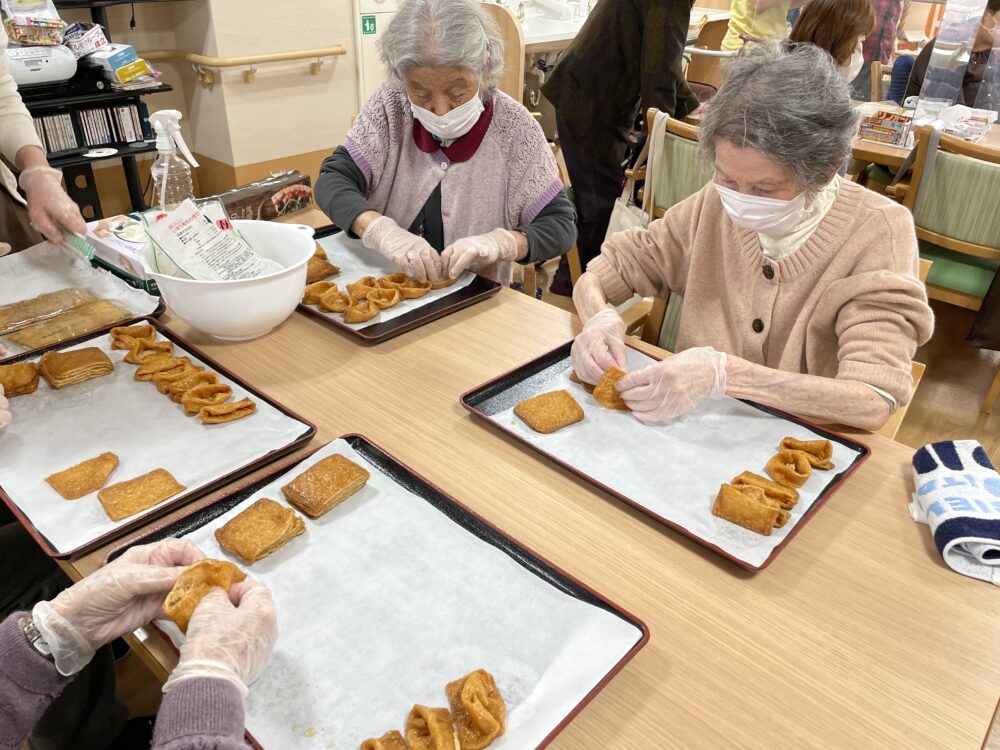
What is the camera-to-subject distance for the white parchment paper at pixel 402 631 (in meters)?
0.76

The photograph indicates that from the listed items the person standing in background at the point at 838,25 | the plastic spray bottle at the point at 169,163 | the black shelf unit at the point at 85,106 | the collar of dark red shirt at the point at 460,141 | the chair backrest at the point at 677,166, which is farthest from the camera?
the black shelf unit at the point at 85,106

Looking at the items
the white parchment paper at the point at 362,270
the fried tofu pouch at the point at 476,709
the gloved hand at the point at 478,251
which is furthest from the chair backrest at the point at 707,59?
the fried tofu pouch at the point at 476,709

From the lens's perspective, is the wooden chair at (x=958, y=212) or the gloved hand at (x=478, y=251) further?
the wooden chair at (x=958, y=212)

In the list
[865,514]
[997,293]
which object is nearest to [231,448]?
[865,514]

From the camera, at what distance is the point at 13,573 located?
1336 mm

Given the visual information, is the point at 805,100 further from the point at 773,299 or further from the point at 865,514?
the point at 865,514

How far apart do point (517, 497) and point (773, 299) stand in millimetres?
783

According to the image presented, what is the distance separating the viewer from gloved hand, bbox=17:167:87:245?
1.72m

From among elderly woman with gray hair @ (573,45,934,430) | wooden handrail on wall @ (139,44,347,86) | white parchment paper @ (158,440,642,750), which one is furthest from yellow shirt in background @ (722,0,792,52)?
white parchment paper @ (158,440,642,750)

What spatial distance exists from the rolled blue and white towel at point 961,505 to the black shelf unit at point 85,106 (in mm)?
3794

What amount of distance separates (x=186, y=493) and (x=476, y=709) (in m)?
0.58

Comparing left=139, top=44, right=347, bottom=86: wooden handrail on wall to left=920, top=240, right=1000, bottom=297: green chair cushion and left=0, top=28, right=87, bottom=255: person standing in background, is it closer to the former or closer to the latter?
left=0, top=28, right=87, bottom=255: person standing in background

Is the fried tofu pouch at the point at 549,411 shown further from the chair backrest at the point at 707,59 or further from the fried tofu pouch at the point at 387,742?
the chair backrest at the point at 707,59

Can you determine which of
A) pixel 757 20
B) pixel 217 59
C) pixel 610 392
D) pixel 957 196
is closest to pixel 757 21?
pixel 757 20
